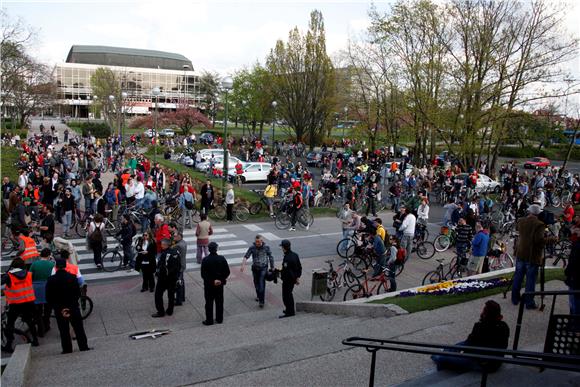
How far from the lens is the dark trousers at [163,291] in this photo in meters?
10.1

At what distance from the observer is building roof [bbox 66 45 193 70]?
12112 cm

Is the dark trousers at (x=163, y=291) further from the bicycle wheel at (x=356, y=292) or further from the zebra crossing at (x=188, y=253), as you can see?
the bicycle wheel at (x=356, y=292)

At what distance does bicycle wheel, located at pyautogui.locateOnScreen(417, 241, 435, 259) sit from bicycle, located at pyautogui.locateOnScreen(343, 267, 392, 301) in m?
3.84

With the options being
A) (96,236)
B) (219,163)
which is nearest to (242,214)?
(96,236)

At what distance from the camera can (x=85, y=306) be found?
10312 millimetres

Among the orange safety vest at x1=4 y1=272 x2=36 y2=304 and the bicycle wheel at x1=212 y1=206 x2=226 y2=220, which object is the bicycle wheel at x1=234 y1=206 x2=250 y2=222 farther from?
the orange safety vest at x1=4 y1=272 x2=36 y2=304

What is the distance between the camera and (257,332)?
28.1ft

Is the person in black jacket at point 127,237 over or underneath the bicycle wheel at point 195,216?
over

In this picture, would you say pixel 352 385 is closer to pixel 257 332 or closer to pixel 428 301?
pixel 257 332

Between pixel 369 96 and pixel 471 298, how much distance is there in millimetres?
31025

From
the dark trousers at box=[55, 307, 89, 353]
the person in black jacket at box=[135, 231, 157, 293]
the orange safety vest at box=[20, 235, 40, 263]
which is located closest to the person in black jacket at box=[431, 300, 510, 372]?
the dark trousers at box=[55, 307, 89, 353]

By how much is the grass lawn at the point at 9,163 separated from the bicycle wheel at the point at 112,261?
51.4ft

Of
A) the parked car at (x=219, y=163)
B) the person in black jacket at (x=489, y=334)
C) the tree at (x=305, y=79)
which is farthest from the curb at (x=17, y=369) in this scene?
the tree at (x=305, y=79)

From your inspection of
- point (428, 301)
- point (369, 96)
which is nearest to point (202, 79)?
point (369, 96)
